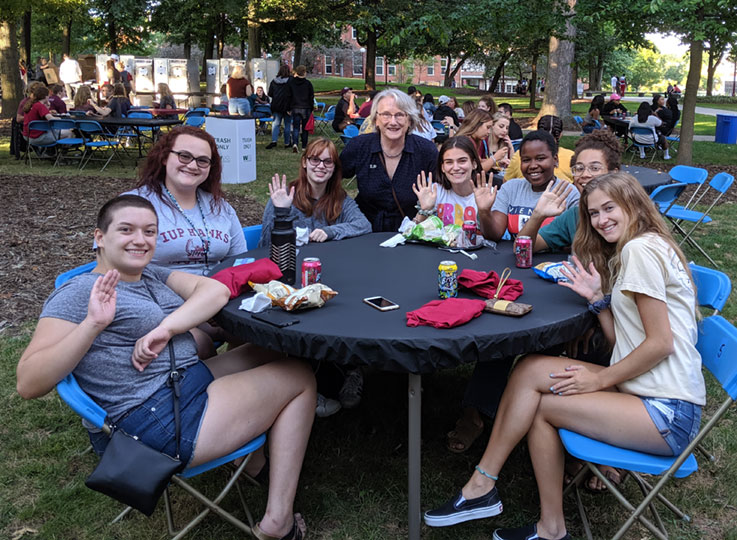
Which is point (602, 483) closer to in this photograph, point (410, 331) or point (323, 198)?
point (410, 331)

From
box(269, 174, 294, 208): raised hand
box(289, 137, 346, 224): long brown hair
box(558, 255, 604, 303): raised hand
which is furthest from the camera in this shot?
box(289, 137, 346, 224): long brown hair

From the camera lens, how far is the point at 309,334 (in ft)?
7.54

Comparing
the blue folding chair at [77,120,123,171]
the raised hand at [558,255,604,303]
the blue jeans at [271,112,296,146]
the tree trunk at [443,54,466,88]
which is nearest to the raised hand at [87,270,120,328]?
the raised hand at [558,255,604,303]

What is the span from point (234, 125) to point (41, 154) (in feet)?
15.1

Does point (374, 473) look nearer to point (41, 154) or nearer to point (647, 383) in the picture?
point (647, 383)

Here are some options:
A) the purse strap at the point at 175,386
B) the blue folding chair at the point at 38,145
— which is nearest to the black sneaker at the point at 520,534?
the purse strap at the point at 175,386

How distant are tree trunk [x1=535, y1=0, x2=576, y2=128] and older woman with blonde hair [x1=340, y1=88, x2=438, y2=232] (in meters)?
14.4

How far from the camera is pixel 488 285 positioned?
2.75m

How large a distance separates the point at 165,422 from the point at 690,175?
6219 millimetres

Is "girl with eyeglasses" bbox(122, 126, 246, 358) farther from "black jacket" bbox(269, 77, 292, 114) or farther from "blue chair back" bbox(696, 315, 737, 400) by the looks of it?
"black jacket" bbox(269, 77, 292, 114)

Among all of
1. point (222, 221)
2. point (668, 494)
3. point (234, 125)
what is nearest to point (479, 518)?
point (668, 494)

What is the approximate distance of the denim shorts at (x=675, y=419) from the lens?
2338mm

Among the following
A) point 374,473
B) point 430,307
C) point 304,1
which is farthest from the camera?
point 304,1

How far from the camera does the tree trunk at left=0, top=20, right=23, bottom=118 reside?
55.5 ft
